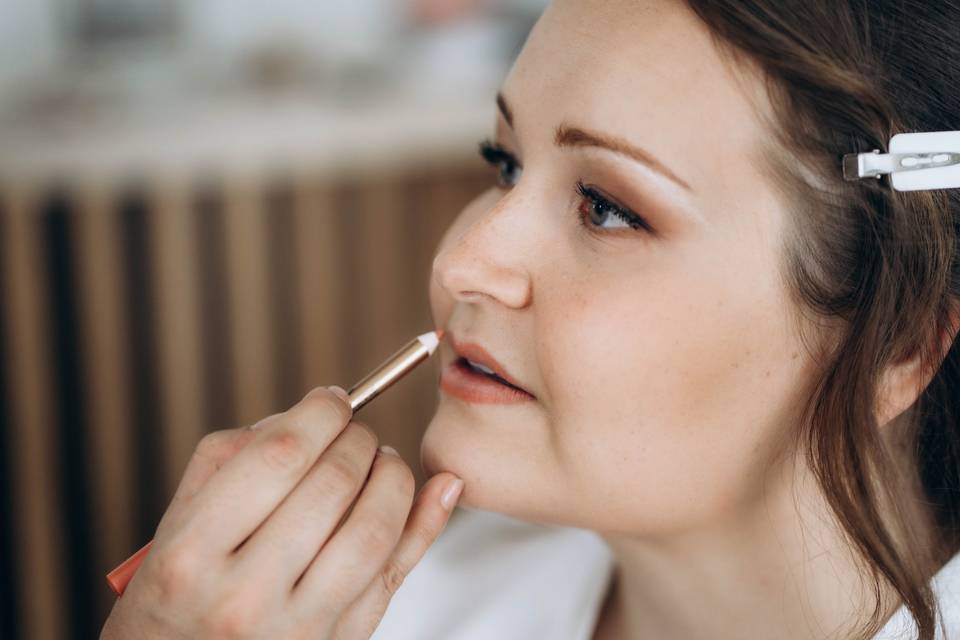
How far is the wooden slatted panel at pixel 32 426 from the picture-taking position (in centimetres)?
174

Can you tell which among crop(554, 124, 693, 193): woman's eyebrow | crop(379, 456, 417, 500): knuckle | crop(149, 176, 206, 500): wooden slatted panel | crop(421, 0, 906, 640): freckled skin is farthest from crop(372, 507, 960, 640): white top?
crop(149, 176, 206, 500): wooden slatted panel

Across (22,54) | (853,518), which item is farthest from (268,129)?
(853,518)

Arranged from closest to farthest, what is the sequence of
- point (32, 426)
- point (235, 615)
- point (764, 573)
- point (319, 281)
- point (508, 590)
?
point (235, 615) → point (764, 573) → point (508, 590) → point (32, 426) → point (319, 281)

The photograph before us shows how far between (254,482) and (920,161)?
583 millimetres

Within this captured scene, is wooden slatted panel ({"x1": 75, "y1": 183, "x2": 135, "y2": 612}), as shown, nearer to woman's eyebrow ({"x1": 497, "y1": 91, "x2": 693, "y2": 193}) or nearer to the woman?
the woman

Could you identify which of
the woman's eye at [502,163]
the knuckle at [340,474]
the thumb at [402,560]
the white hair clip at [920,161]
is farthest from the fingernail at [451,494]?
the white hair clip at [920,161]

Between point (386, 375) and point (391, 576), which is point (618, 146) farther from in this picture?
point (391, 576)

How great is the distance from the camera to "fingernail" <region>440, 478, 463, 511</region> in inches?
34.2

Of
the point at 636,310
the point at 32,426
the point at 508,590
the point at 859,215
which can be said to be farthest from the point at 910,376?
the point at 32,426

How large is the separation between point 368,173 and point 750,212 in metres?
1.33

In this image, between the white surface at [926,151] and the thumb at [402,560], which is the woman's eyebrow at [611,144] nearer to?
the white surface at [926,151]

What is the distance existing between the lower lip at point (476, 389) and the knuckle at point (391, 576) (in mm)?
163

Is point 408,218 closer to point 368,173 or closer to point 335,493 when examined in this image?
point 368,173

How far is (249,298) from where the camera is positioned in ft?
6.56
